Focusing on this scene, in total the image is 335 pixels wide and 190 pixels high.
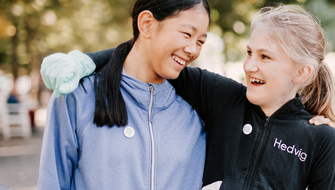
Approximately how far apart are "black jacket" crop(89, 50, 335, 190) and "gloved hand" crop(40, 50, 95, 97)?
9.3 inches

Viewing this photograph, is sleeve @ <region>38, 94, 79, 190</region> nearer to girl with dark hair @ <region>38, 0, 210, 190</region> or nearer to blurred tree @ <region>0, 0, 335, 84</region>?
girl with dark hair @ <region>38, 0, 210, 190</region>

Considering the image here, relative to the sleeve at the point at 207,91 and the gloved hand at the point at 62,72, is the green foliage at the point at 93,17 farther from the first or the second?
the gloved hand at the point at 62,72

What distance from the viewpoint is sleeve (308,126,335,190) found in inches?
66.9

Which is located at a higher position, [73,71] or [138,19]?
[138,19]

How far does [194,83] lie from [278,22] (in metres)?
0.71


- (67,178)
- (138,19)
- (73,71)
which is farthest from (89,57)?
(67,178)

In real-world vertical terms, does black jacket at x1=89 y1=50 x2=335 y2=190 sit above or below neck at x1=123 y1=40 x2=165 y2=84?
below

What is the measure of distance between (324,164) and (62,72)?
5.33 feet

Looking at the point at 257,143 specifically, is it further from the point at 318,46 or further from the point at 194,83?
the point at 318,46

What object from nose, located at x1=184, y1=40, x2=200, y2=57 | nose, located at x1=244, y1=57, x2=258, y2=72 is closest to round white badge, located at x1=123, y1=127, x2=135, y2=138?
nose, located at x1=184, y1=40, x2=200, y2=57

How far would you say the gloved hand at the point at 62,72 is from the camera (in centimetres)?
160

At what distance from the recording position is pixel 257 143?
1865 millimetres

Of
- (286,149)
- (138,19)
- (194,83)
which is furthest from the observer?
(194,83)

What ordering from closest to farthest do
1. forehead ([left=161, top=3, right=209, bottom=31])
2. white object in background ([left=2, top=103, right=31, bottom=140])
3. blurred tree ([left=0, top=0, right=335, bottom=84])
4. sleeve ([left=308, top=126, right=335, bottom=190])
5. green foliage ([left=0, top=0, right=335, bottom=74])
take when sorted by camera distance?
sleeve ([left=308, top=126, right=335, bottom=190]) < forehead ([left=161, top=3, right=209, bottom=31]) < green foliage ([left=0, top=0, right=335, bottom=74]) < blurred tree ([left=0, top=0, right=335, bottom=84]) < white object in background ([left=2, top=103, right=31, bottom=140])
